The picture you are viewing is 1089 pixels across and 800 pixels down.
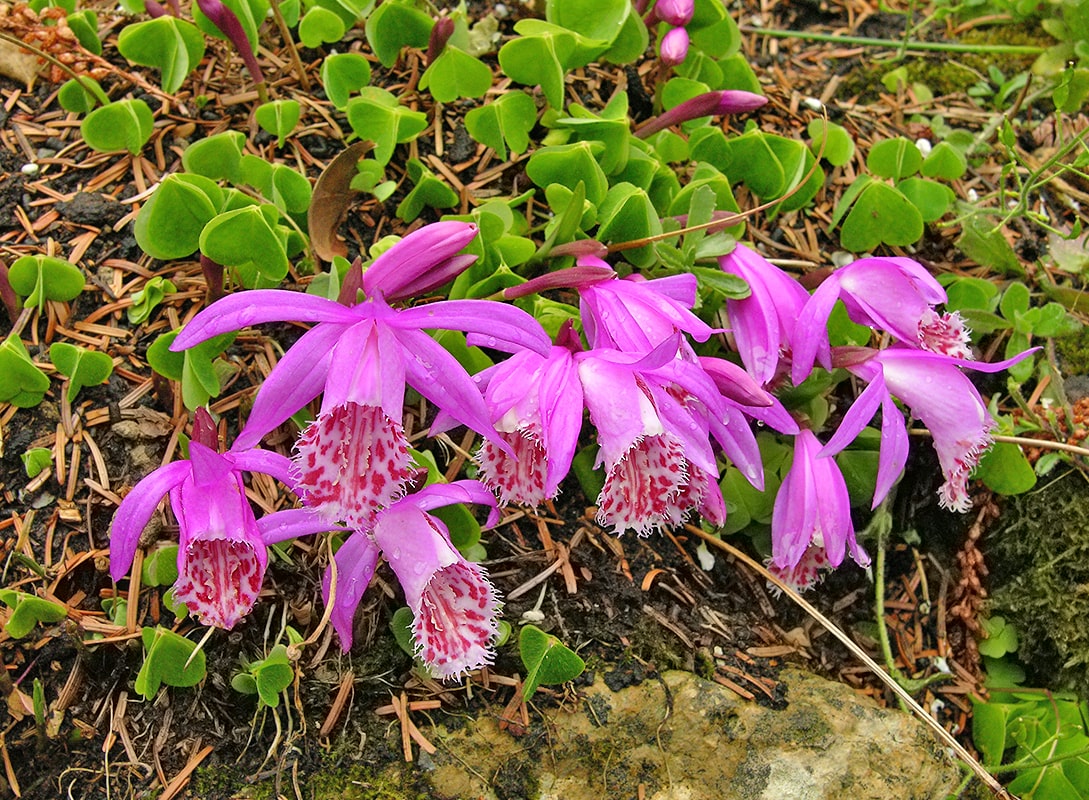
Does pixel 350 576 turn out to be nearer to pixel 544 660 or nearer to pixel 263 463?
pixel 263 463

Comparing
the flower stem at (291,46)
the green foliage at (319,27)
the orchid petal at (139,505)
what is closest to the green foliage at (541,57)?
the green foliage at (319,27)

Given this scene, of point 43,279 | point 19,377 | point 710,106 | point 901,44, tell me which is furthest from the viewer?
point 901,44

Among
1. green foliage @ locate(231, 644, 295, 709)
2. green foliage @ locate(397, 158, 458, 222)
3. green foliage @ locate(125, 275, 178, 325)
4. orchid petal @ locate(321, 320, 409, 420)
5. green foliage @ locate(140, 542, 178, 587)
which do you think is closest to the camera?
orchid petal @ locate(321, 320, 409, 420)

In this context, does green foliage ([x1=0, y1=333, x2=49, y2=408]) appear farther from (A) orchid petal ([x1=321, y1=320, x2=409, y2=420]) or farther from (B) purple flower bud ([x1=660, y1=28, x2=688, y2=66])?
(B) purple flower bud ([x1=660, y1=28, x2=688, y2=66])

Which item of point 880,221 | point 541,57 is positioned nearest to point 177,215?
point 541,57

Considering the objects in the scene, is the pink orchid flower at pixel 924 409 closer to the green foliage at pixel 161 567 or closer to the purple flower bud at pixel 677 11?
the purple flower bud at pixel 677 11

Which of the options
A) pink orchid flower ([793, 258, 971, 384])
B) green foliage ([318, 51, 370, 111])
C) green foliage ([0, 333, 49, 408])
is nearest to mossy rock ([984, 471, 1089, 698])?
pink orchid flower ([793, 258, 971, 384])
